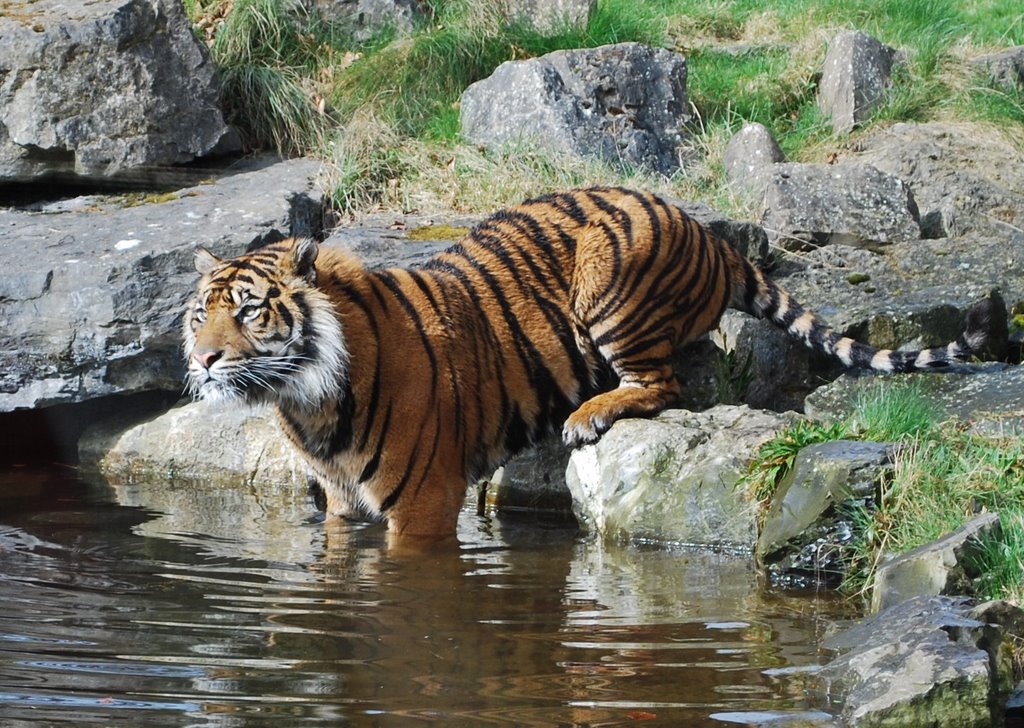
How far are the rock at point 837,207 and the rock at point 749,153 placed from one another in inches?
19.2

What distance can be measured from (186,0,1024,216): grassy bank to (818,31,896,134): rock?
12cm

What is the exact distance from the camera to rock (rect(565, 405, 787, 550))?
18.8ft

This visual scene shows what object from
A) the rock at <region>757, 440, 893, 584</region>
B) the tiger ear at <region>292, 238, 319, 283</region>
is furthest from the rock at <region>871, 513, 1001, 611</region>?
the tiger ear at <region>292, 238, 319, 283</region>

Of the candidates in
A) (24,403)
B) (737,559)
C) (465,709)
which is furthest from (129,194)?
(465,709)

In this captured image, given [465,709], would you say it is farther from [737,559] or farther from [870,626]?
[737,559]

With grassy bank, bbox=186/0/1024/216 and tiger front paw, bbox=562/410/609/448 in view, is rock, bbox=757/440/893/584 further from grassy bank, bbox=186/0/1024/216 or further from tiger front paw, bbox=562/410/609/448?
grassy bank, bbox=186/0/1024/216

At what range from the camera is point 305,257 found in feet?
19.0

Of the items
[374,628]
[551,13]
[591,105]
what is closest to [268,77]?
[591,105]

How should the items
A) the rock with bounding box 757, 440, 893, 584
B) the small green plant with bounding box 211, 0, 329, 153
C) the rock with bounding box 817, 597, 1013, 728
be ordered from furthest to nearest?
the small green plant with bounding box 211, 0, 329, 153, the rock with bounding box 757, 440, 893, 584, the rock with bounding box 817, 597, 1013, 728

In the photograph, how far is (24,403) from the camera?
7121 mm

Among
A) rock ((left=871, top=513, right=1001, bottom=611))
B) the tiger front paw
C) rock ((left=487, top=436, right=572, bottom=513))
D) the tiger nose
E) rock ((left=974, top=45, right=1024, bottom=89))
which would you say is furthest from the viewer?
rock ((left=974, top=45, right=1024, bottom=89))

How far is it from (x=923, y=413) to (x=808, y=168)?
3.39 metres

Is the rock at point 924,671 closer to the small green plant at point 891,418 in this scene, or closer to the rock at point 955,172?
the small green plant at point 891,418

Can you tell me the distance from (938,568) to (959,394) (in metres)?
2.08
